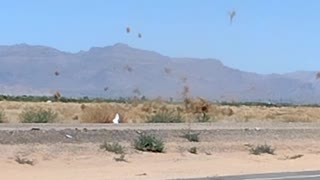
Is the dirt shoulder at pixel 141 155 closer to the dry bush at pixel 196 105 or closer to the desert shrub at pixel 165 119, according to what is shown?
the desert shrub at pixel 165 119

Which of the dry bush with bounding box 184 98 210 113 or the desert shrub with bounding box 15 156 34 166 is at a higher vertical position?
the dry bush with bounding box 184 98 210 113

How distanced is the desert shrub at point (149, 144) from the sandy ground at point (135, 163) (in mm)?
417

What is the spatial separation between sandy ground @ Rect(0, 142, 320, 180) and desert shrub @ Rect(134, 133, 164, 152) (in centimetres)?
42

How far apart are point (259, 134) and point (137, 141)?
10208 mm

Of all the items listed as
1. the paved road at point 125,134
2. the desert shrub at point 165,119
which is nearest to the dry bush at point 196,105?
the desert shrub at point 165,119

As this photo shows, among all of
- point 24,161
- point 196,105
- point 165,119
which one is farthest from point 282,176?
point 196,105

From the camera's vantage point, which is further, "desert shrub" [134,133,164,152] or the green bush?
the green bush

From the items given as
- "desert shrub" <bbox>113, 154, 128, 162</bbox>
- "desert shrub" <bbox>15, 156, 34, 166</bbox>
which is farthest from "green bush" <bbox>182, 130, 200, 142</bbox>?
"desert shrub" <bbox>15, 156, 34, 166</bbox>

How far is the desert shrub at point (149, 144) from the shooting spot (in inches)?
1307

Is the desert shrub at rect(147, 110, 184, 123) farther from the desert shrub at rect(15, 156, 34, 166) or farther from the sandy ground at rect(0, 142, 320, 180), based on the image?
the desert shrub at rect(15, 156, 34, 166)

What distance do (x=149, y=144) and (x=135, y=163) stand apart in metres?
3.16

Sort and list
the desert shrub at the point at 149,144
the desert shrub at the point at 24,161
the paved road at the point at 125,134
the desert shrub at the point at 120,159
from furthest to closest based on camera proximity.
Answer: the paved road at the point at 125,134 < the desert shrub at the point at 149,144 < the desert shrub at the point at 120,159 < the desert shrub at the point at 24,161

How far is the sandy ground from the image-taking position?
26141 millimetres

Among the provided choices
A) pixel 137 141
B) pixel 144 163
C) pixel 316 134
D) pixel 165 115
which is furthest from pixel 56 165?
pixel 165 115
